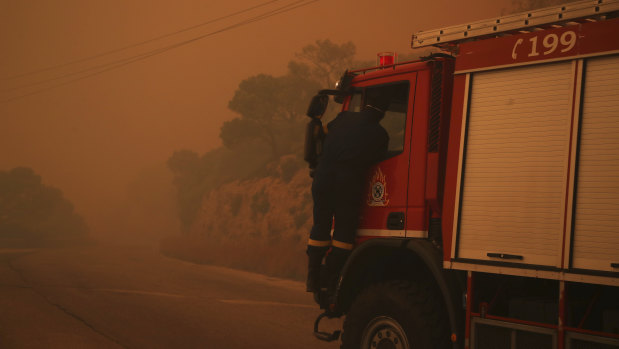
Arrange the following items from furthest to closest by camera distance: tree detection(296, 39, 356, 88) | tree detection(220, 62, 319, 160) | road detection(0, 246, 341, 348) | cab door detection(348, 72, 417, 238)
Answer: tree detection(296, 39, 356, 88) → tree detection(220, 62, 319, 160) → road detection(0, 246, 341, 348) → cab door detection(348, 72, 417, 238)

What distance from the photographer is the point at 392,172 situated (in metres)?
5.90

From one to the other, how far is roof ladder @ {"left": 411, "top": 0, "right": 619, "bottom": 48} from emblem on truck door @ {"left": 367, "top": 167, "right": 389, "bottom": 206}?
48.6 inches

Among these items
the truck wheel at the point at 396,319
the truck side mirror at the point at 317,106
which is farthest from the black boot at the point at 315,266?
the truck side mirror at the point at 317,106

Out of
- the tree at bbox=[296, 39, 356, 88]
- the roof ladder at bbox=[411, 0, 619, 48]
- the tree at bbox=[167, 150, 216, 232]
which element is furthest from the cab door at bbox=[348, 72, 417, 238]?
the tree at bbox=[167, 150, 216, 232]

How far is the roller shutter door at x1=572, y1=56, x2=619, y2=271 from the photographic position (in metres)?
4.19

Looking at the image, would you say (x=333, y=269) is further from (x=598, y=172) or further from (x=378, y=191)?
(x=598, y=172)

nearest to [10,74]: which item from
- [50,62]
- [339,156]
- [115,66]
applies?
[50,62]

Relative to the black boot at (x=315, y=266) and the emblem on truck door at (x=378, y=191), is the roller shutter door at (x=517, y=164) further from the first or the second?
the black boot at (x=315, y=266)

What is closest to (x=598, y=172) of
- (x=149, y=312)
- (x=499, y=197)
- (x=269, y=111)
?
(x=499, y=197)

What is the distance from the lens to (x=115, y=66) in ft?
418

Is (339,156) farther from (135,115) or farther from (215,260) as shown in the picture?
(135,115)

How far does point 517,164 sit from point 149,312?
7523 mm

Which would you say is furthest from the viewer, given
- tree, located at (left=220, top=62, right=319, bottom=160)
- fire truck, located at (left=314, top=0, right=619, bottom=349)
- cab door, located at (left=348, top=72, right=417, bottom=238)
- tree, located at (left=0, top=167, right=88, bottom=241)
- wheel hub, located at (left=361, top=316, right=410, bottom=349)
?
tree, located at (left=0, top=167, right=88, bottom=241)

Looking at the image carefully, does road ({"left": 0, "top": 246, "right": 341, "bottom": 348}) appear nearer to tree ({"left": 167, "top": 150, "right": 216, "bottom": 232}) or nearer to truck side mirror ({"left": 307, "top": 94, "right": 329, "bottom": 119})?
truck side mirror ({"left": 307, "top": 94, "right": 329, "bottom": 119})
